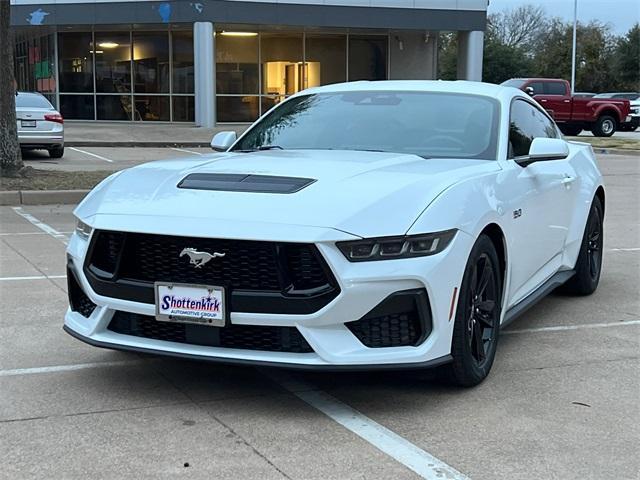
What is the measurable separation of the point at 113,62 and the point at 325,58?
27.1 feet

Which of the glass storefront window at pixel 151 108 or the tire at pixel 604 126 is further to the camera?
the glass storefront window at pixel 151 108

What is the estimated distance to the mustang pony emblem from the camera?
3.76 metres

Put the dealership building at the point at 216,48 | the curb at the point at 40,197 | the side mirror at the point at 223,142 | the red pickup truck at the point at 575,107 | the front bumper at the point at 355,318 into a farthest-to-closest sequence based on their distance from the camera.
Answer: the red pickup truck at the point at 575,107 → the dealership building at the point at 216,48 → the curb at the point at 40,197 → the side mirror at the point at 223,142 → the front bumper at the point at 355,318

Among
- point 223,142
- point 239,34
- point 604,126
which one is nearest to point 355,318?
point 223,142

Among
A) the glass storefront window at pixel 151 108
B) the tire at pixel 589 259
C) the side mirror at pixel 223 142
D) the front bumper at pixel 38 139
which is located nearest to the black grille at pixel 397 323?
the side mirror at pixel 223 142

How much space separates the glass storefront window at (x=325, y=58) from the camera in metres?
32.4

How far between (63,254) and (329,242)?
17.2ft

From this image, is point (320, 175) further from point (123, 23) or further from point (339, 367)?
point (123, 23)

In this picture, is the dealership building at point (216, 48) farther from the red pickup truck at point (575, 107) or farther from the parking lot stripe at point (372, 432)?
the parking lot stripe at point (372, 432)

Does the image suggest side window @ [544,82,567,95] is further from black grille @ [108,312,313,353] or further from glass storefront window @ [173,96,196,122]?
black grille @ [108,312,313,353]

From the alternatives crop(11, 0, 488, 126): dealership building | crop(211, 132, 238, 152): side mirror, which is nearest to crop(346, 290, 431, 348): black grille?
crop(211, 132, 238, 152): side mirror

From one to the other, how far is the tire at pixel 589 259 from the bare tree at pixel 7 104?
974cm

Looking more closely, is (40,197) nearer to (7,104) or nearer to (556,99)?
(7,104)

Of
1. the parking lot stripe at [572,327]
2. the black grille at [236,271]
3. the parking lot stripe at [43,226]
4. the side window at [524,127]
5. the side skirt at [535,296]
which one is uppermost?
the side window at [524,127]
